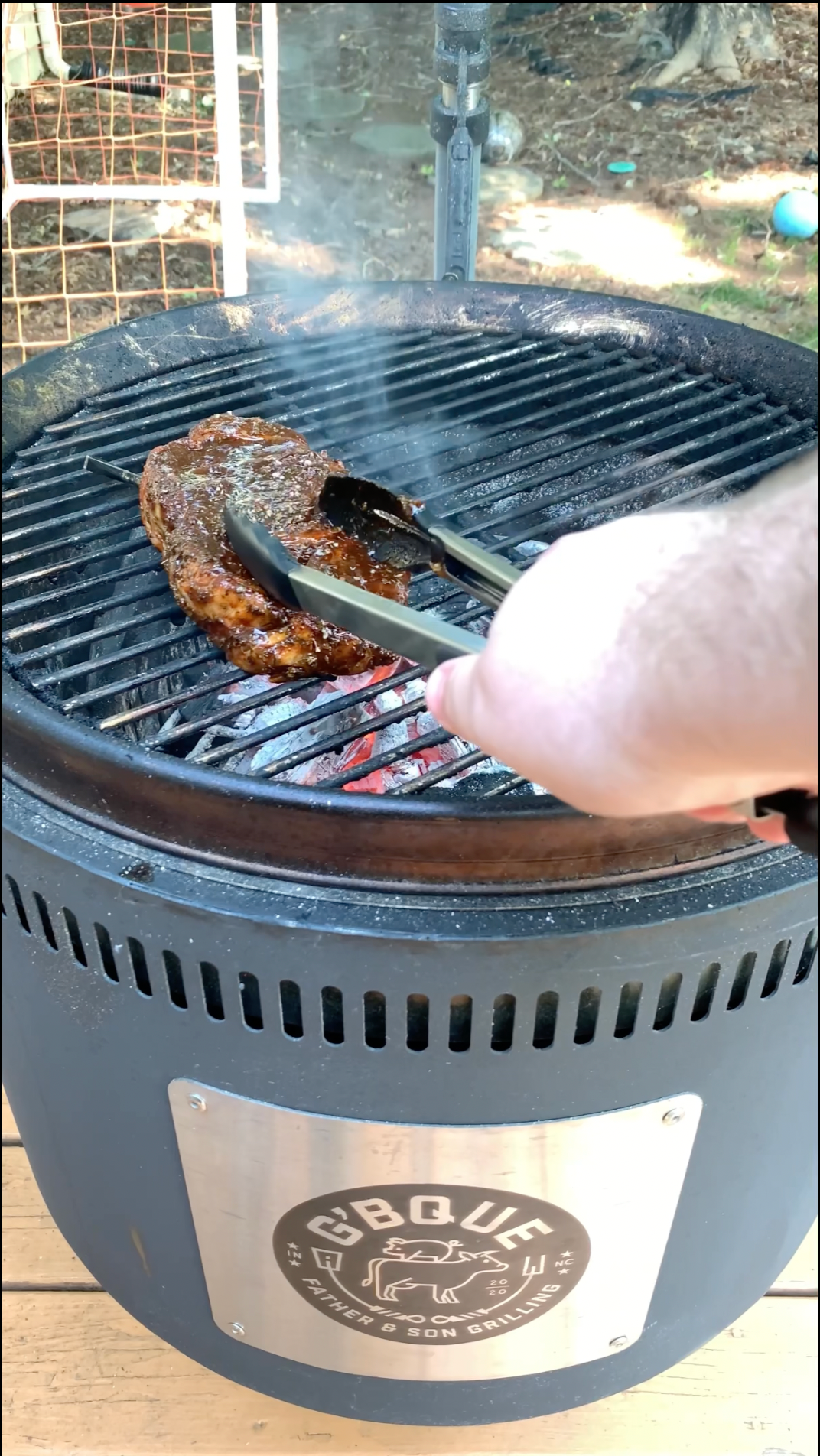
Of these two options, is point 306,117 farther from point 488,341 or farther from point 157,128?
point 488,341

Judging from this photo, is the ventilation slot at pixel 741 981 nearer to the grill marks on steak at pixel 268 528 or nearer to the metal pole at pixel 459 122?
the grill marks on steak at pixel 268 528

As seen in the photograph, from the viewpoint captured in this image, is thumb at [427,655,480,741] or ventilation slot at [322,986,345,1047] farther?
ventilation slot at [322,986,345,1047]

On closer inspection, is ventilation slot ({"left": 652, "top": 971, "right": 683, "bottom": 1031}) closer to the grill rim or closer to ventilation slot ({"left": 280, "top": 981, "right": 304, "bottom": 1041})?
the grill rim

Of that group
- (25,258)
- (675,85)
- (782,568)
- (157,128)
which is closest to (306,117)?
(157,128)

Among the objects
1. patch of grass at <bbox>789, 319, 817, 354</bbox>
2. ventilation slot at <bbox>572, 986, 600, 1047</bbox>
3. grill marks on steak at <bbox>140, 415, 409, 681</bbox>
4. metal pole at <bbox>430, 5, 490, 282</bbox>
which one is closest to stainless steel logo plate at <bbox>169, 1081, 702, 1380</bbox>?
ventilation slot at <bbox>572, 986, 600, 1047</bbox>

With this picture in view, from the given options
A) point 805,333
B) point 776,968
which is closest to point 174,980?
point 776,968

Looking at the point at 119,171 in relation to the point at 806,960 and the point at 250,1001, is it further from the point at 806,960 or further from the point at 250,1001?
the point at 806,960

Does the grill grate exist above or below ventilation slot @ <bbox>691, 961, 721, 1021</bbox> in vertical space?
above
